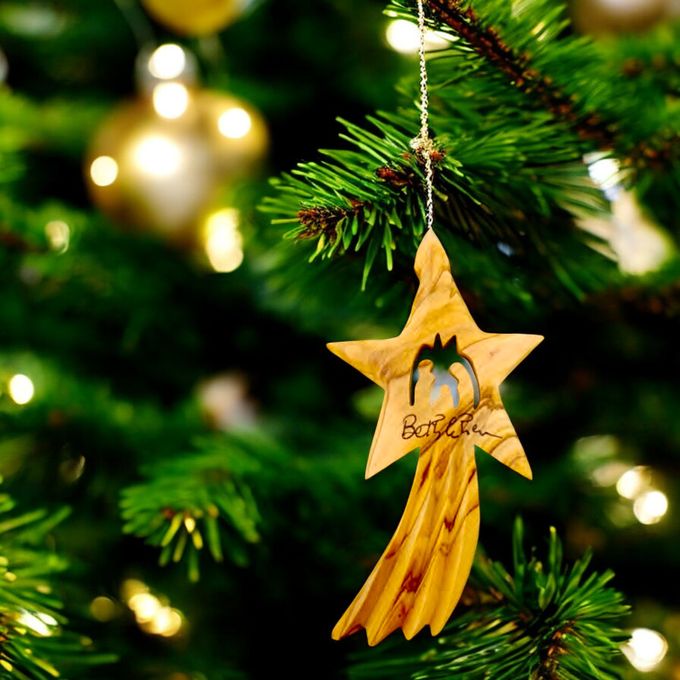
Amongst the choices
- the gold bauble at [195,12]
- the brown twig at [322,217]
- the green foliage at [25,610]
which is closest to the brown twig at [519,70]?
the brown twig at [322,217]

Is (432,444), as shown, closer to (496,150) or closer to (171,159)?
(496,150)

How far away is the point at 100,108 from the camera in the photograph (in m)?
1.00

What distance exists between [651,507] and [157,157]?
1.98 feet

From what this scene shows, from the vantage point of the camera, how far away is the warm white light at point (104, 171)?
80cm

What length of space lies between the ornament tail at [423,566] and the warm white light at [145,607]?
0.37m

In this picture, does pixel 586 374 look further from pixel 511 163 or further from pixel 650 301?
pixel 511 163

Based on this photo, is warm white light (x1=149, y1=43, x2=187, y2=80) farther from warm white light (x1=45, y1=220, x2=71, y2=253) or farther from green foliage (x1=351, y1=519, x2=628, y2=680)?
green foliage (x1=351, y1=519, x2=628, y2=680)

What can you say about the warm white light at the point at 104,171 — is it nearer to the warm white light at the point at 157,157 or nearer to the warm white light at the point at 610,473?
the warm white light at the point at 157,157

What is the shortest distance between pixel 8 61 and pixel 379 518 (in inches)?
36.9

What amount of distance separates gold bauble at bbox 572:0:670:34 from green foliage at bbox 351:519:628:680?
0.63 m

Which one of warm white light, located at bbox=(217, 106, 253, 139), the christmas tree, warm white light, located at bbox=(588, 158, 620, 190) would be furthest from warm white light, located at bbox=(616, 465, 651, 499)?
warm white light, located at bbox=(217, 106, 253, 139)

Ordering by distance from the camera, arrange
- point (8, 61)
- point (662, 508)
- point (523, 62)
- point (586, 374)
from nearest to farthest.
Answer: point (523, 62) → point (662, 508) → point (586, 374) → point (8, 61)

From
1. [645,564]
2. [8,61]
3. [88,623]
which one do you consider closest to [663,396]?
[645,564]

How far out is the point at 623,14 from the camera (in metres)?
0.80
